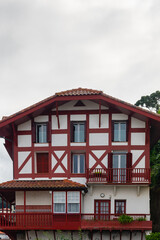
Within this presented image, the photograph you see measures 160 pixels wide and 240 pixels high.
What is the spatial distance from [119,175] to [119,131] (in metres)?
3.42

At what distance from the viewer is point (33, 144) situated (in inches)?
1091

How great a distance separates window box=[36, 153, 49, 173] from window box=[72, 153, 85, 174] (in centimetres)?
215

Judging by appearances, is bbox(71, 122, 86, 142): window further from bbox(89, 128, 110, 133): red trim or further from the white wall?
the white wall

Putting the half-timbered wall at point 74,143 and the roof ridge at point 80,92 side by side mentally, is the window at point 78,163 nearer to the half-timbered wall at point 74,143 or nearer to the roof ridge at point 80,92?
the half-timbered wall at point 74,143

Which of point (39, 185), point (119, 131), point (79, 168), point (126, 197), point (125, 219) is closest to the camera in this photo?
point (125, 219)

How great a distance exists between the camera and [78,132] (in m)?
27.6

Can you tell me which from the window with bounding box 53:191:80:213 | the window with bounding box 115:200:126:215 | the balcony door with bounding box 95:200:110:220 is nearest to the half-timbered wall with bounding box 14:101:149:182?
the window with bounding box 53:191:80:213

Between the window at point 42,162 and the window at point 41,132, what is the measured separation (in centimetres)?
116

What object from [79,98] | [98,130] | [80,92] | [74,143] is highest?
[80,92]

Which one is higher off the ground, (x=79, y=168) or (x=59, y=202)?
(x=79, y=168)

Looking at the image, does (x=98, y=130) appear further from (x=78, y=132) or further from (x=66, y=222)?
(x=66, y=222)

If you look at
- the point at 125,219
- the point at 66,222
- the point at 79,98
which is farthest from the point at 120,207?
the point at 79,98

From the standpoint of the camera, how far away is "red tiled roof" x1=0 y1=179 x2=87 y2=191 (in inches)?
992

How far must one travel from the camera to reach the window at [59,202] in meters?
25.5
